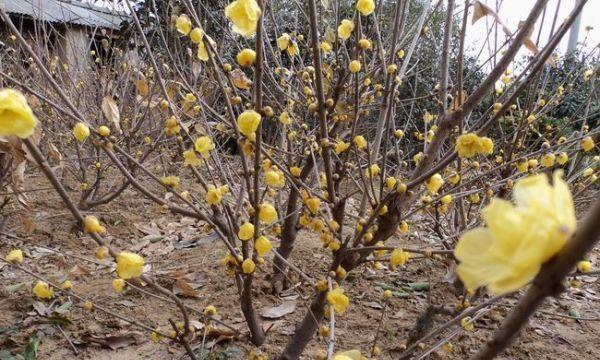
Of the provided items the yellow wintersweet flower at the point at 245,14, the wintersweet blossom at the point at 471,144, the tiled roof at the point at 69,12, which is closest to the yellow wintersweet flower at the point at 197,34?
the yellow wintersweet flower at the point at 245,14

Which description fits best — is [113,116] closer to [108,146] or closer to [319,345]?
[108,146]

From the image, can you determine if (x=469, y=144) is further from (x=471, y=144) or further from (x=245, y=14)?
(x=245, y=14)

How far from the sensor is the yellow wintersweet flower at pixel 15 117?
2.19 ft

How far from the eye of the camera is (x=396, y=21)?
5.30ft

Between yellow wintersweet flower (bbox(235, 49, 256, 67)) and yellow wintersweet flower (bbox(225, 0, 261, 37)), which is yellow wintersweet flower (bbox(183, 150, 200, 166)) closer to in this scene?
yellow wintersweet flower (bbox(235, 49, 256, 67))

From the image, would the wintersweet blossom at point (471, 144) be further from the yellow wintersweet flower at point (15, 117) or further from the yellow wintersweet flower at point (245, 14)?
the yellow wintersweet flower at point (15, 117)

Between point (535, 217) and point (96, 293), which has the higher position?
point (535, 217)

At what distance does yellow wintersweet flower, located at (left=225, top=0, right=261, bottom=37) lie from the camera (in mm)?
897

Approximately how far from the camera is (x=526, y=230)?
355 mm

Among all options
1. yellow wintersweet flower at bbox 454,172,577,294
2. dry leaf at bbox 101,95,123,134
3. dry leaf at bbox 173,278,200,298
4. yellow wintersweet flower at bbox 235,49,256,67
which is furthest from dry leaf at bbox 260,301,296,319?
yellow wintersweet flower at bbox 454,172,577,294

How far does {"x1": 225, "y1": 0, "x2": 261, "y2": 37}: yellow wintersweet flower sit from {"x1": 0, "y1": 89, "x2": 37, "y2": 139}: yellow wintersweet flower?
42cm

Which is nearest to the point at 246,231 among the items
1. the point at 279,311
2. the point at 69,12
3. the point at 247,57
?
the point at 247,57

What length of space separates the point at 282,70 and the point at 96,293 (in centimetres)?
167

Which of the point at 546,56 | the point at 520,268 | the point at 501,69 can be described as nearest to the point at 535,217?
the point at 520,268
